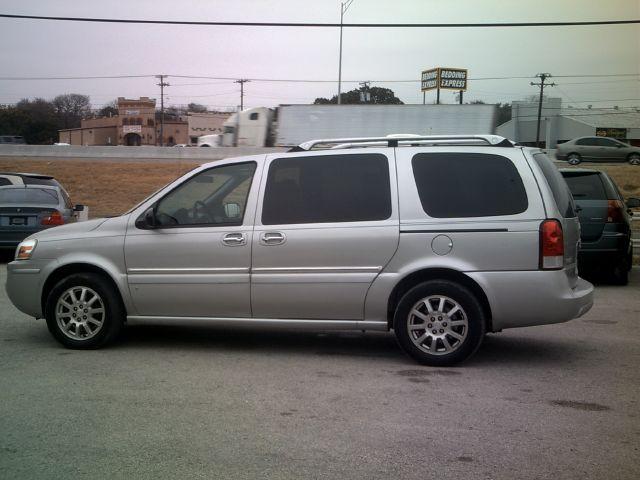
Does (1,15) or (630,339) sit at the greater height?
(1,15)

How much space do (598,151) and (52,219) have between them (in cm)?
2995

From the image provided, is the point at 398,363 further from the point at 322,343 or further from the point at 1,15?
the point at 1,15

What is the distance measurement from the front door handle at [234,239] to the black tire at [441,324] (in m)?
1.53

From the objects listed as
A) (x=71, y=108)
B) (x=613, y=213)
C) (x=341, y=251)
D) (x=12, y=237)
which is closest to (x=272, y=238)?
(x=341, y=251)

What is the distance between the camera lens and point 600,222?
1032cm

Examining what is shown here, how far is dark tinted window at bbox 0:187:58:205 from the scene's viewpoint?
1316 cm

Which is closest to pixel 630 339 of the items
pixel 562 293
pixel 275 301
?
pixel 562 293

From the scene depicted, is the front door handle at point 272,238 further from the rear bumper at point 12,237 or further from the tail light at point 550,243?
the rear bumper at point 12,237

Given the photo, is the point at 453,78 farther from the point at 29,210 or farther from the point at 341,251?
the point at 341,251

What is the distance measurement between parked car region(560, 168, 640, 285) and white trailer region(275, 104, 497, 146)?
53.2ft

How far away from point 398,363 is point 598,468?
2471mm

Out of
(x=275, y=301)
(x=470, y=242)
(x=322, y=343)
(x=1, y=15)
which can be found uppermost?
(x=1, y=15)

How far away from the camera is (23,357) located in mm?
6391

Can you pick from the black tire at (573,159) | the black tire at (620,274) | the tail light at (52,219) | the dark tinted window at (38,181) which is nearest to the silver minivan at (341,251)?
the black tire at (620,274)
